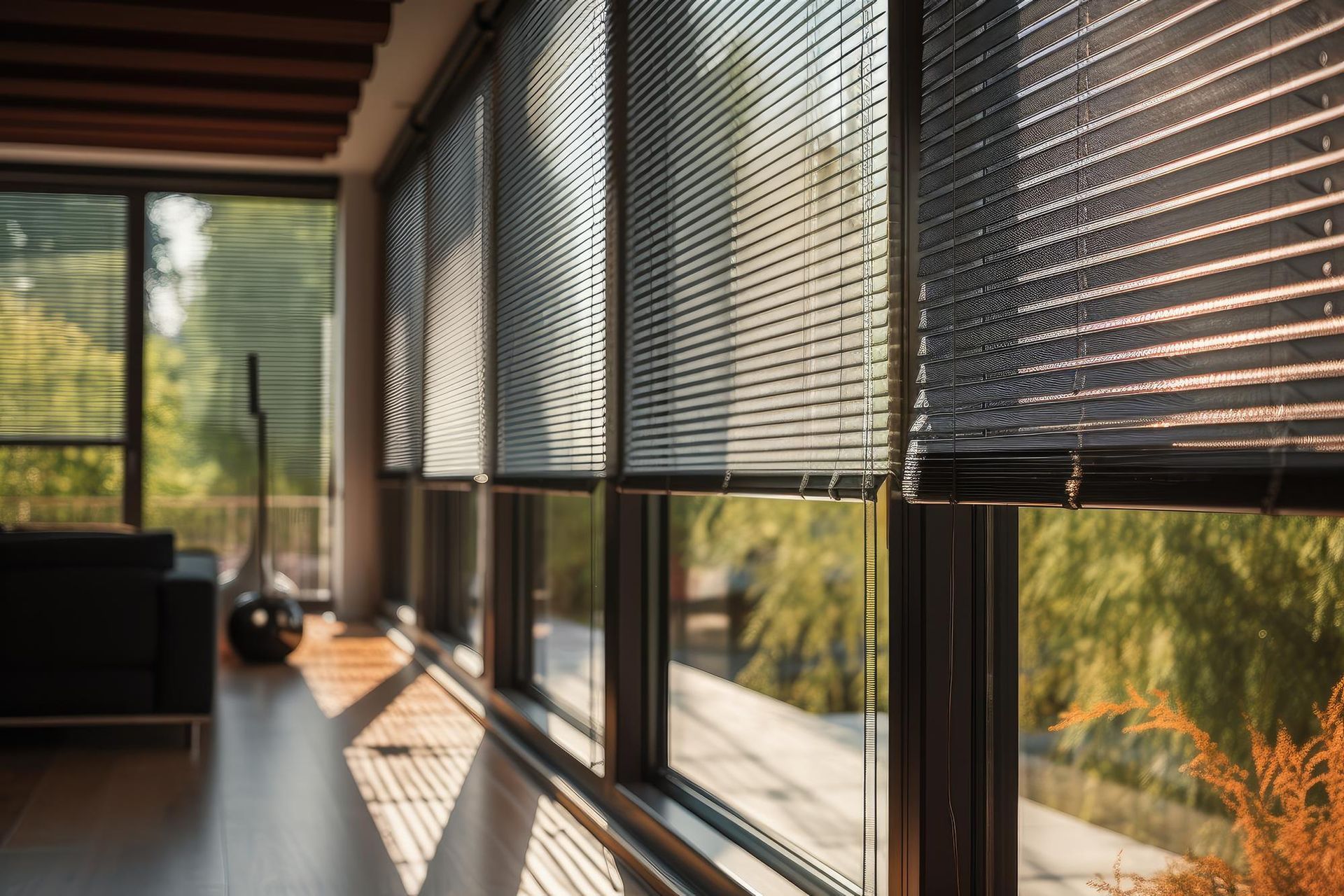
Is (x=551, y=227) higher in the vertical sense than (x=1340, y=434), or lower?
higher

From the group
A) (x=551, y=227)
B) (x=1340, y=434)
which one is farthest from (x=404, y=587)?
(x=1340, y=434)

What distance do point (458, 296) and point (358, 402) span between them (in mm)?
2662

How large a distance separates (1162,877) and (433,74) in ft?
16.7

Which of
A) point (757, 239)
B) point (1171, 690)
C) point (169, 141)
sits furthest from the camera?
point (169, 141)

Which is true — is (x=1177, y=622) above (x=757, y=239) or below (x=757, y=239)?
below

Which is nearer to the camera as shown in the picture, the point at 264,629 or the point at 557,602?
the point at 557,602

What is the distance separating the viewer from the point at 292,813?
3375 millimetres

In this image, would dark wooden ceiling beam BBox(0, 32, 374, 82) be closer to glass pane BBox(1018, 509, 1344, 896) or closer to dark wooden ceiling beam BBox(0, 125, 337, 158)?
dark wooden ceiling beam BBox(0, 125, 337, 158)

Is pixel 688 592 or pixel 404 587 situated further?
pixel 688 592

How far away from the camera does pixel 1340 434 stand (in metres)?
1.11

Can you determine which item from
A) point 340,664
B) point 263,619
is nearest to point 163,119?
point 263,619

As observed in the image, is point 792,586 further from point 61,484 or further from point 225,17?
point 225,17

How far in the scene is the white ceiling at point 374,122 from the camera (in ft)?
17.1

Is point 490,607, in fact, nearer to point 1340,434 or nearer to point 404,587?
point 404,587
